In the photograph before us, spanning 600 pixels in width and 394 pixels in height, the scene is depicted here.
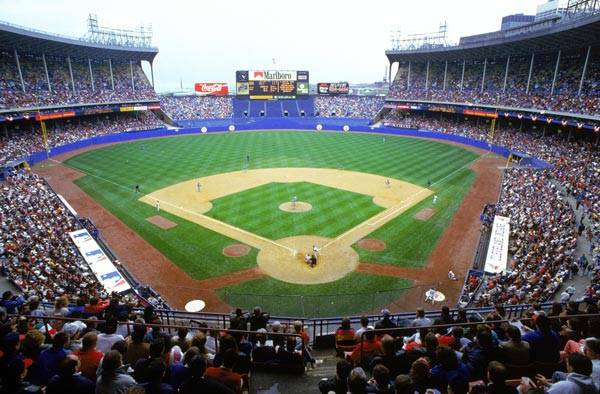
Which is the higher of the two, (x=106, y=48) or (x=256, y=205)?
(x=106, y=48)

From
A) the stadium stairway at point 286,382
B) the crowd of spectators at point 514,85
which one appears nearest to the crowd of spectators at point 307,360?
the stadium stairway at point 286,382

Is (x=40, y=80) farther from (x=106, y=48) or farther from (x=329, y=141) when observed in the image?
(x=329, y=141)

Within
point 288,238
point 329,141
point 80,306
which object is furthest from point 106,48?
point 80,306

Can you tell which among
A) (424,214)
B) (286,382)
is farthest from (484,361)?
(424,214)

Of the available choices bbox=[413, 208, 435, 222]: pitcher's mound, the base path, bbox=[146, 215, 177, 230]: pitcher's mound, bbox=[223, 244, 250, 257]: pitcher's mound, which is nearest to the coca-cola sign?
the base path

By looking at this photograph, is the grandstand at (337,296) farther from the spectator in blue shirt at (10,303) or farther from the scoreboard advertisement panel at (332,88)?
the scoreboard advertisement panel at (332,88)
